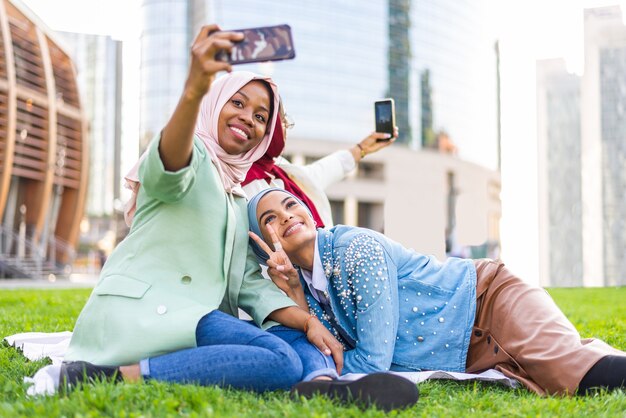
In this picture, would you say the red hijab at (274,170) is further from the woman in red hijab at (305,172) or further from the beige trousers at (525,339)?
the beige trousers at (525,339)

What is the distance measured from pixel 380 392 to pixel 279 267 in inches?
34.8

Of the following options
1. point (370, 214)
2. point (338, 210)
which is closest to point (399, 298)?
point (338, 210)

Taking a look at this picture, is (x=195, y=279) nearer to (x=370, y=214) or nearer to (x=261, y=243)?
(x=261, y=243)

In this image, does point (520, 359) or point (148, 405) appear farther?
point (520, 359)

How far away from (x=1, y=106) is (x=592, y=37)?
32578 millimetres

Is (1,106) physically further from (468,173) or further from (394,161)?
(468,173)

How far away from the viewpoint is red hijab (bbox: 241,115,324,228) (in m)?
4.04

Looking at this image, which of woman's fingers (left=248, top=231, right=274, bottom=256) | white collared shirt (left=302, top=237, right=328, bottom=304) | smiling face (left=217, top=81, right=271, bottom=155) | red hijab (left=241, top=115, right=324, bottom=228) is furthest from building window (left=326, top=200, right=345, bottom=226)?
woman's fingers (left=248, top=231, right=274, bottom=256)

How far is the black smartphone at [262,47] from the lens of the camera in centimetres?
242

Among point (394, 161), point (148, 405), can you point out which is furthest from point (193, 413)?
point (394, 161)

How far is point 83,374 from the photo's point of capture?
8.68 feet

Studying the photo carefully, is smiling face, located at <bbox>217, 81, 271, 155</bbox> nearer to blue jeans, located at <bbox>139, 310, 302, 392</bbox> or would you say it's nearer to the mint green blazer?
the mint green blazer

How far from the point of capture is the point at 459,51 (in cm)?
7388

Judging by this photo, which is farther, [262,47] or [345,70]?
[345,70]
